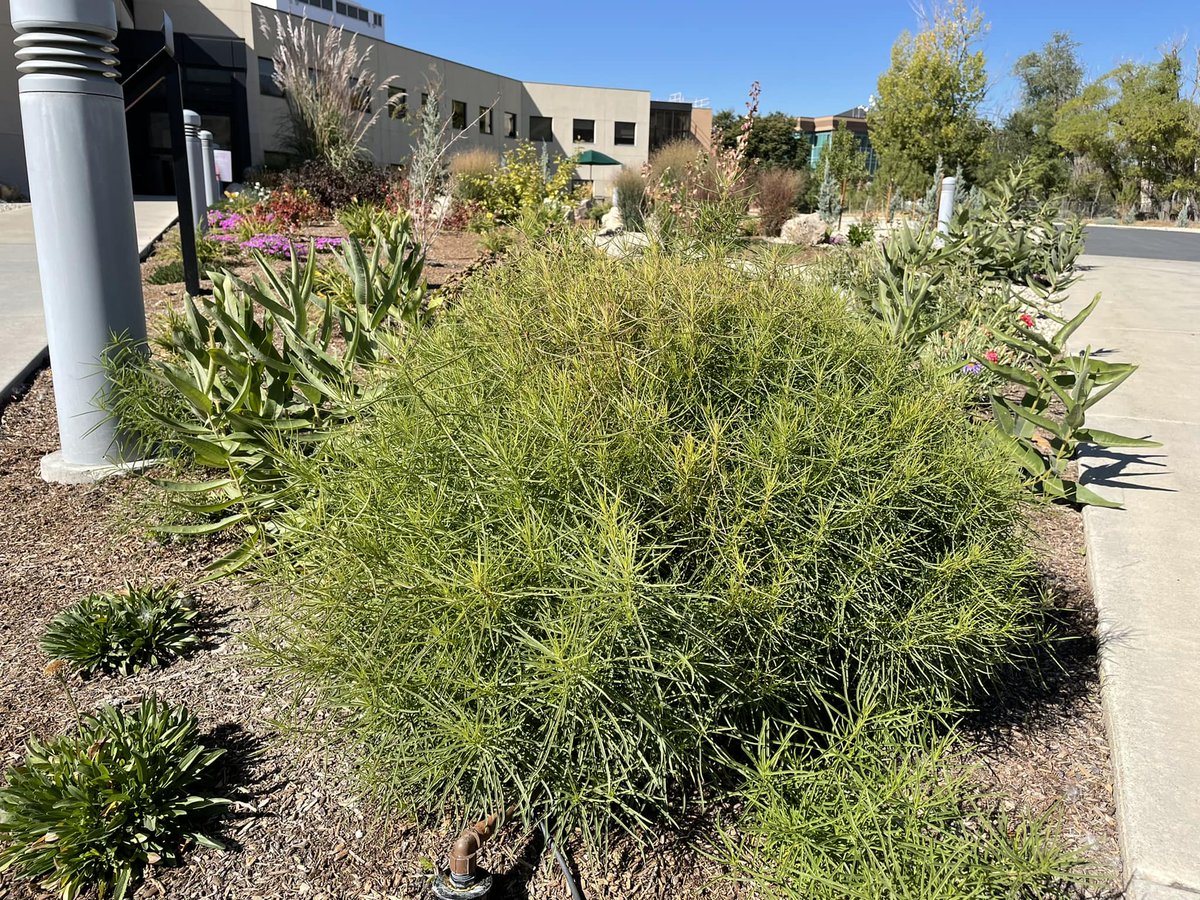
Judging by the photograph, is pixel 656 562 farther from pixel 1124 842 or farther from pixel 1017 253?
pixel 1017 253

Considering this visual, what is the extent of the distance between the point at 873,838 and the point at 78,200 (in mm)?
4262

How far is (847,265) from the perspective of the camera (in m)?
5.78

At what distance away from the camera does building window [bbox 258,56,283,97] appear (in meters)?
26.2

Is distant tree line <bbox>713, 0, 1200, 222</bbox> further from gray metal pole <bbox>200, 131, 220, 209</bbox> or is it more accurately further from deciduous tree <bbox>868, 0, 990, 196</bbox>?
gray metal pole <bbox>200, 131, 220, 209</bbox>

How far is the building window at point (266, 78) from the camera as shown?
26203 millimetres

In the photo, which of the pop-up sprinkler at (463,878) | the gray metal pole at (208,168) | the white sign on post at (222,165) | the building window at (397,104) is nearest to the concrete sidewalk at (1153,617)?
the pop-up sprinkler at (463,878)

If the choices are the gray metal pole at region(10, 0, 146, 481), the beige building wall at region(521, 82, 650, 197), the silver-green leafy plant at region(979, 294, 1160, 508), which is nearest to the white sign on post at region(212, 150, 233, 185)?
the gray metal pole at region(10, 0, 146, 481)

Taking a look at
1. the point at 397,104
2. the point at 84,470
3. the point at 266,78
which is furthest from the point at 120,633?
the point at 266,78

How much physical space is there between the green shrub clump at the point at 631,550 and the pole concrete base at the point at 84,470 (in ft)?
6.61

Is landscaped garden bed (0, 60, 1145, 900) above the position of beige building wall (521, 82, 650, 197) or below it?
below

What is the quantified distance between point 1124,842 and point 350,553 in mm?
2157

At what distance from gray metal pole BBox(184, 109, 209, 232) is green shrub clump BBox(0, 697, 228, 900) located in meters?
9.86

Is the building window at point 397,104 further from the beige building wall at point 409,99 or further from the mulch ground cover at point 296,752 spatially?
the mulch ground cover at point 296,752

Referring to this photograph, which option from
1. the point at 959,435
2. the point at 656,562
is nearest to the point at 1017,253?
the point at 959,435
